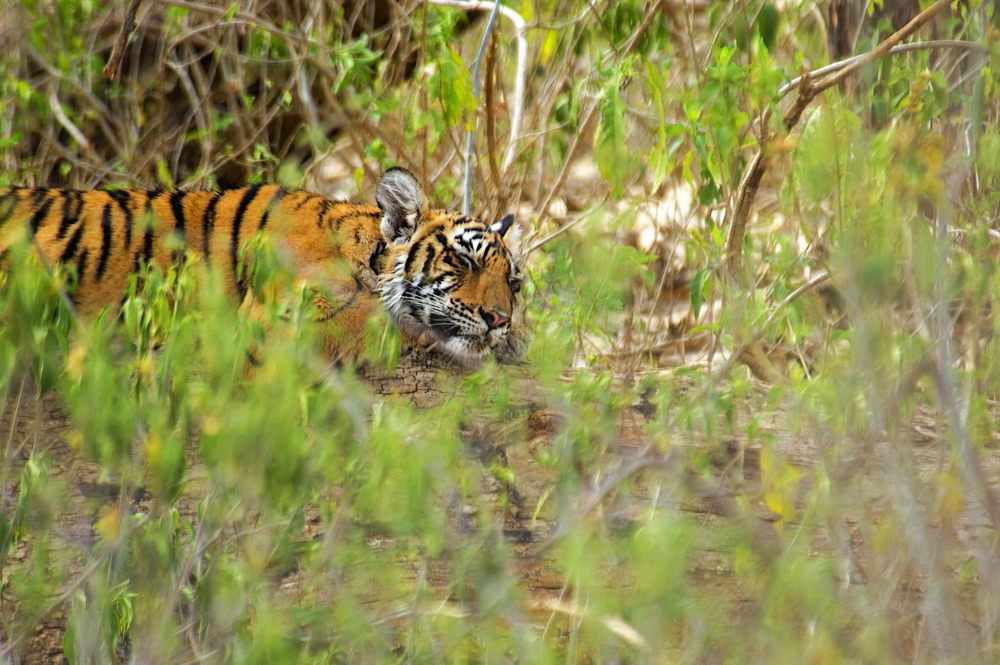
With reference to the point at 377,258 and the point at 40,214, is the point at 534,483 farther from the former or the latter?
the point at 40,214

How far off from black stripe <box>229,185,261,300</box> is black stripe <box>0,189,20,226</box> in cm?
91

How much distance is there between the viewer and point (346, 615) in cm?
216

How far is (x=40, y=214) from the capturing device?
4.43 m

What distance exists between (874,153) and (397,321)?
2.09 meters

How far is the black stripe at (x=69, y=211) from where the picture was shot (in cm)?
441

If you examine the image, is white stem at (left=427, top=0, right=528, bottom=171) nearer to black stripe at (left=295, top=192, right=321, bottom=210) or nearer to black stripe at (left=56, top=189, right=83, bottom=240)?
black stripe at (left=295, top=192, right=321, bottom=210)

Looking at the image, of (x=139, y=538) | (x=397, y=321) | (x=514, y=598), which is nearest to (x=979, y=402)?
(x=514, y=598)

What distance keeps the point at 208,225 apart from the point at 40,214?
2.28 ft

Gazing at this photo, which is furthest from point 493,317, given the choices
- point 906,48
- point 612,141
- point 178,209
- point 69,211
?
point 69,211

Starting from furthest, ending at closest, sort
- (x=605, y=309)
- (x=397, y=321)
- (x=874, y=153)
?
(x=397, y=321), (x=605, y=309), (x=874, y=153)

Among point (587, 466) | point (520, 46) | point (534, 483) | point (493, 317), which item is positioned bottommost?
point (534, 483)

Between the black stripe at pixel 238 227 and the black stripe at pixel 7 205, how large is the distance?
91cm

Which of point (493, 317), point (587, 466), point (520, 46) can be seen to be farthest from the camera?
point (520, 46)

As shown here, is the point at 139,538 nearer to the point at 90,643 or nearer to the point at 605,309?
the point at 90,643
